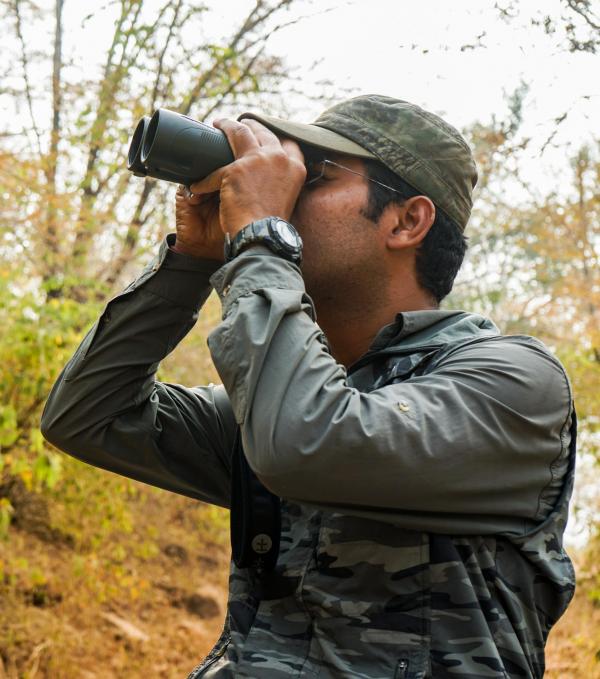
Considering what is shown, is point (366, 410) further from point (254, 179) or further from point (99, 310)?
point (99, 310)

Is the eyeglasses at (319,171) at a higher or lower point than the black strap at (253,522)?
higher

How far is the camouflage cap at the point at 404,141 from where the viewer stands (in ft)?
5.97

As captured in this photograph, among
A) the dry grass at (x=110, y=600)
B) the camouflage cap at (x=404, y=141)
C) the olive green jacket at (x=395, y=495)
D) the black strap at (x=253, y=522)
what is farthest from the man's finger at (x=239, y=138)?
the dry grass at (x=110, y=600)

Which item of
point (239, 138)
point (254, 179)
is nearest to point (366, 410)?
point (254, 179)

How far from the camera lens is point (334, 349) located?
1.87 meters

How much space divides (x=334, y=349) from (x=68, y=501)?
120 inches

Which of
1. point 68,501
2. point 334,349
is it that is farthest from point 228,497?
point 68,501

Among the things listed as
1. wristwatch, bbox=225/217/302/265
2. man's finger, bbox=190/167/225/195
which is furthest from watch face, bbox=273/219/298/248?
man's finger, bbox=190/167/225/195

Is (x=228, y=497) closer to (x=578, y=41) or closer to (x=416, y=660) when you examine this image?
(x=416, y=660)

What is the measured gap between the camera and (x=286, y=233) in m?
1.55

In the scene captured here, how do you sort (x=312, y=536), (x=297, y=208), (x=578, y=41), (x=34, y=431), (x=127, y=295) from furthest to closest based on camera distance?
(x=34, y=431), (x=578, y=41), (x=127, y=295), (x=297, y=208), (x=312, y=536)

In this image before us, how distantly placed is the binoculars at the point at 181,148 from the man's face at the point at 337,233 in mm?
194

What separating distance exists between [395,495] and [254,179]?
Result: 616mm

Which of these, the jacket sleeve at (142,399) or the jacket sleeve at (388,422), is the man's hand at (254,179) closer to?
the jacket sleeve at (388,422)
